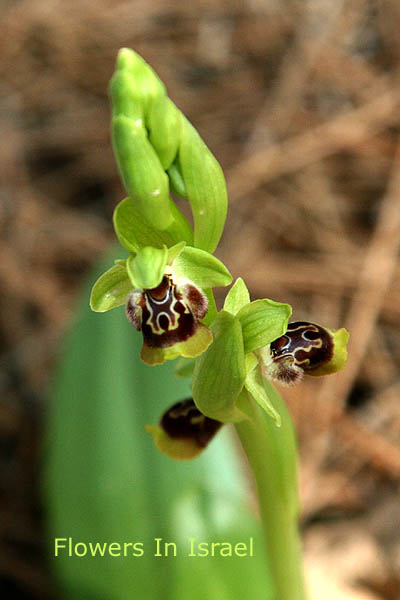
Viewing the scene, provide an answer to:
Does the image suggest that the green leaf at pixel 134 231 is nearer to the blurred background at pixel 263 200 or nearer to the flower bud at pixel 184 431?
the flower bud at pixel 184 431

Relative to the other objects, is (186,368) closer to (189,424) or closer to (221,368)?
(189,424)

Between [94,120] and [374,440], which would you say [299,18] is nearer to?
[94,120]

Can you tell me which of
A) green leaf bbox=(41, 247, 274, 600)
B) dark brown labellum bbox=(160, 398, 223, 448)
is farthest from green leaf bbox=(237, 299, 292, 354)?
green leaf bbox=(41, 247, 274, 600)

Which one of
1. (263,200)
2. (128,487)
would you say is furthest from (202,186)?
(263,200)

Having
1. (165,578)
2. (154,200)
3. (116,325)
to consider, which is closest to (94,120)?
(116,325)

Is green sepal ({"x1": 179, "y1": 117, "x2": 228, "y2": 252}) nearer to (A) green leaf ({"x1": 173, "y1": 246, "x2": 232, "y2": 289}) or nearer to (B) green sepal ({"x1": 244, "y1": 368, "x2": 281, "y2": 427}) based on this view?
(A) green leaf ({"x1": 173, "y1": 246, "x2": 232, "y2": 289})

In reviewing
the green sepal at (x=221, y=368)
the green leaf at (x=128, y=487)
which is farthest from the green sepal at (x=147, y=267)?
the green leaf at (x=128, y=487)
